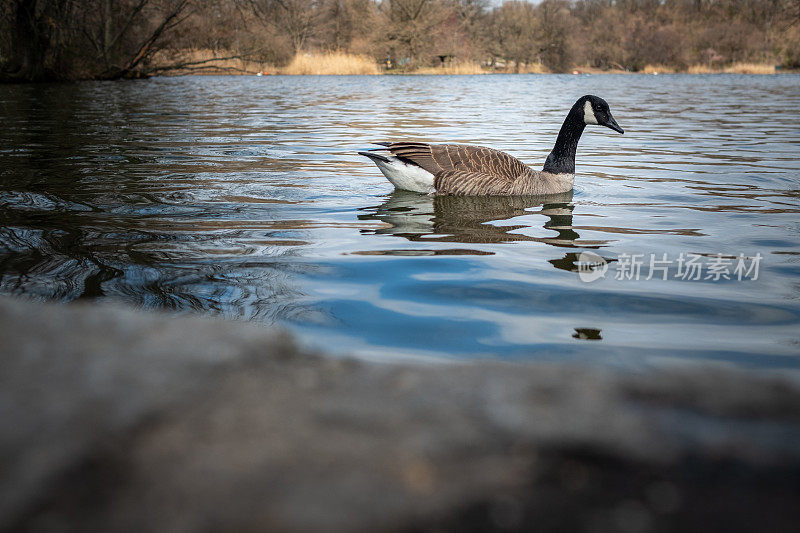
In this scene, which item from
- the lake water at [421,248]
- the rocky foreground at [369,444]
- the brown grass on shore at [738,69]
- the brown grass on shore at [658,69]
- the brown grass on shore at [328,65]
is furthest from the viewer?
the brown grass on shore at [658,69]

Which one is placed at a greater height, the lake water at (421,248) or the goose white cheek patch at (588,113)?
the goose white cheek patch at (588,113)

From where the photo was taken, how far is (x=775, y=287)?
145 inches

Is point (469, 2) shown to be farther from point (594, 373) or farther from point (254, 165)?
point (594, 373)

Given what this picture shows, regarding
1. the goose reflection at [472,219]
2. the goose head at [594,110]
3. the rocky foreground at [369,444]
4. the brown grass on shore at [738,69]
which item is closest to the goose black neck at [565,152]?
the goose head at [594,110]

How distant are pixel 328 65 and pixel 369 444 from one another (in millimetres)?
53320

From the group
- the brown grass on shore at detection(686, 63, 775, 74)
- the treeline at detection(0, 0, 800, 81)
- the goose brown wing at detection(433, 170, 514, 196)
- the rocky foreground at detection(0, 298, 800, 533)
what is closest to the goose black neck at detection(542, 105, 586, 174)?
the goose brown wing at detection(433, 170, 514, 196)

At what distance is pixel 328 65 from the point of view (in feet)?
171

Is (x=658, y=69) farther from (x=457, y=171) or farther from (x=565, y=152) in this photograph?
(x=457, y=171)

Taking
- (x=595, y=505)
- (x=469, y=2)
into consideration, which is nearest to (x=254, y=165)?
(x=595, y=505)

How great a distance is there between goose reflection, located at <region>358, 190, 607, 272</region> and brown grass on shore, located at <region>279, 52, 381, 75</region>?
47.4 meters

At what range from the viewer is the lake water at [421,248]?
117 inches

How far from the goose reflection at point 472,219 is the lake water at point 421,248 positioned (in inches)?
1.3

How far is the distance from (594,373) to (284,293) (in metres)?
1.77

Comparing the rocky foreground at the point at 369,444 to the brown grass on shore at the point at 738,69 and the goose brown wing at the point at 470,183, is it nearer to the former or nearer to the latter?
the goose brown wing at the point at 470,183
